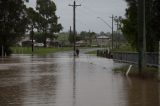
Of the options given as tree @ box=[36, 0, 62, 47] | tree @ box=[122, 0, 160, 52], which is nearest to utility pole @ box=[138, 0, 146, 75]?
tree @ box=[122, 0, 160, 52]

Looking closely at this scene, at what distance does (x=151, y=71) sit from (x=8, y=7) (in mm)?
56179

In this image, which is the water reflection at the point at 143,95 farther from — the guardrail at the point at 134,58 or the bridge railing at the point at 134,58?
the bridge railing at the point at 134,58

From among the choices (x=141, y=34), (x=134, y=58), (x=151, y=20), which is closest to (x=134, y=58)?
(x=134, y=58)

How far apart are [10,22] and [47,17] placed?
56362 millimetres

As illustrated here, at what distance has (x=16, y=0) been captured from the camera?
83750 mm

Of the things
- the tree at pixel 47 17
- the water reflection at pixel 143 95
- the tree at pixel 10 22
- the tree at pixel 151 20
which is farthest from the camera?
the tree at pixel 47 17

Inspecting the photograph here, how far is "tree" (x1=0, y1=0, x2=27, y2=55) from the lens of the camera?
81125 mm

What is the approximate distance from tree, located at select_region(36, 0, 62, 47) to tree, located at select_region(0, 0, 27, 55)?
5018cm

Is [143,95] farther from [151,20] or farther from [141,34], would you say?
[151,20]

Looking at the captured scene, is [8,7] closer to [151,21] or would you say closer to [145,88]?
[151,21]

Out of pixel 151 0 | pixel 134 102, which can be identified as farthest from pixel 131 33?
pixel 134 102

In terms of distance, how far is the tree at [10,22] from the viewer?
81125 mm

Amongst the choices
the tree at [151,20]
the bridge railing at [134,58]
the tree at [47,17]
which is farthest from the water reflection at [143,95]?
the tree at [47,17]

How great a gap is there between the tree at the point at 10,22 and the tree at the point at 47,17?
50.2 m
